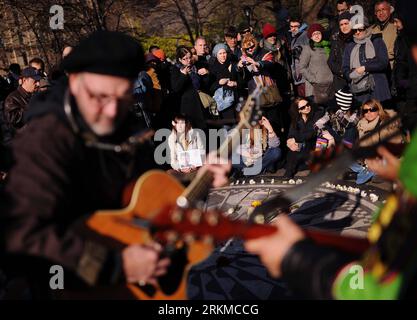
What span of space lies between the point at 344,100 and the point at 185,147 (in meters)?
2.72

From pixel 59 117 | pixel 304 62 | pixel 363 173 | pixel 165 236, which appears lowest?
pixel 363 173

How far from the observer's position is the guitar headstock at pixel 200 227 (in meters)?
1.90

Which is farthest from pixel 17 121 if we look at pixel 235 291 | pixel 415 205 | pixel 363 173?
pixel 415 205

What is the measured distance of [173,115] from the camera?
→ 8305 mm

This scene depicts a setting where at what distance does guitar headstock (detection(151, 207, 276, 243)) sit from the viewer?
1.90 m

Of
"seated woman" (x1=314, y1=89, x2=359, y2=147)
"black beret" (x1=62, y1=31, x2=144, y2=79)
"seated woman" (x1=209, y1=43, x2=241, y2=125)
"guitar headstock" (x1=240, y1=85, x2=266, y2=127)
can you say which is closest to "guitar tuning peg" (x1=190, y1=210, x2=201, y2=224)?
"black beret" (x1=62, y1=31, x2=144, y2=79)

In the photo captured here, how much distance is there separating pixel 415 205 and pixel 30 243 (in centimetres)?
159

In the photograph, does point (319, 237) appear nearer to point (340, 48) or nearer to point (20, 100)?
point (20, 100)

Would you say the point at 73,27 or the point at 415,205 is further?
the point at 73,27

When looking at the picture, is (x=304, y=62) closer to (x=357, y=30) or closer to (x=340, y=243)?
(x=357, y=30)

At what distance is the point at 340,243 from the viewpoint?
86.2 inches

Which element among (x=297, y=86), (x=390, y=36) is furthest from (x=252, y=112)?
(x=297, y=86)

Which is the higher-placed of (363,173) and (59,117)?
(59,117)

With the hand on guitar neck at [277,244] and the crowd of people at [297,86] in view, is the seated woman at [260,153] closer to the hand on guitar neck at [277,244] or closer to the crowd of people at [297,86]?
the crowd of people at [297,86]
